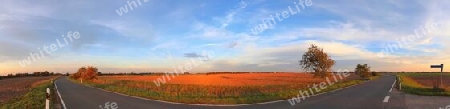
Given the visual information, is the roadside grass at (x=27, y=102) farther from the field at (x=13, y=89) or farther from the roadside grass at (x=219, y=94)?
the roadside grass at (x=219, y=94)

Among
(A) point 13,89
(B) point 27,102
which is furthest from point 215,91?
(A) point 13,89

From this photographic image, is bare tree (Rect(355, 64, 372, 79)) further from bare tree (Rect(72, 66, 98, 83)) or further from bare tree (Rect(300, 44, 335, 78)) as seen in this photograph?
bare tree (Rect(72, 66, 98, 83))

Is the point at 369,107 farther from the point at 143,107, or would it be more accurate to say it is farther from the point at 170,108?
the point at 143,107

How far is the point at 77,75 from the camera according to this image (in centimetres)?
8644

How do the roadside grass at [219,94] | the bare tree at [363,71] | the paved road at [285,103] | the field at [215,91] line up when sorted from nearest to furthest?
1. the paved road at [285,103]
2. the roadside grass at [219,94]
3. the field at [215,91]
4. the bare tree at [363,71]

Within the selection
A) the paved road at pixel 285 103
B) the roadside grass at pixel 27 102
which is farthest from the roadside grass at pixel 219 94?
the roadside grass at pixel 27 102

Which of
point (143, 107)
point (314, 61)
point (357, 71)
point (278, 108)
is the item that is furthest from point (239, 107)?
point (357, 71)

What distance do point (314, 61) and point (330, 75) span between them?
3582 millimetres

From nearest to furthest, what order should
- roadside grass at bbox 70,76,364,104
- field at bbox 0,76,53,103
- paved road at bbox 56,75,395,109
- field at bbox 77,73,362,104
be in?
paved road at bbox 56,75,395,109
roadside grass at bbox 70,76,364,104
field at bbox 77,73,362,104
field at bbox 0,76,53,103

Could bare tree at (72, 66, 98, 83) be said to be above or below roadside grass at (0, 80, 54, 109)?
above

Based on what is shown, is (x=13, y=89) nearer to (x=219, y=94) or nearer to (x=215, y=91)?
(x=215, y=91)

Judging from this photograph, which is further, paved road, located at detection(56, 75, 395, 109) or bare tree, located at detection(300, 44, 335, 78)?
bare tree, located at detection(300, 44, 335, 78)

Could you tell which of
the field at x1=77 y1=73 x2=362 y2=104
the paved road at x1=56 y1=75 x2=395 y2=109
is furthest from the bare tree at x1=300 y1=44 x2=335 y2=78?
the paved road at x1=56 y1=75 x2=395 y2=109

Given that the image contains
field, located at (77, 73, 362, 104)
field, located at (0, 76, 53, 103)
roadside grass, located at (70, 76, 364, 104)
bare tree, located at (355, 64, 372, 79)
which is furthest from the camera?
bare tree, located at (355, 64, 372, 79)
